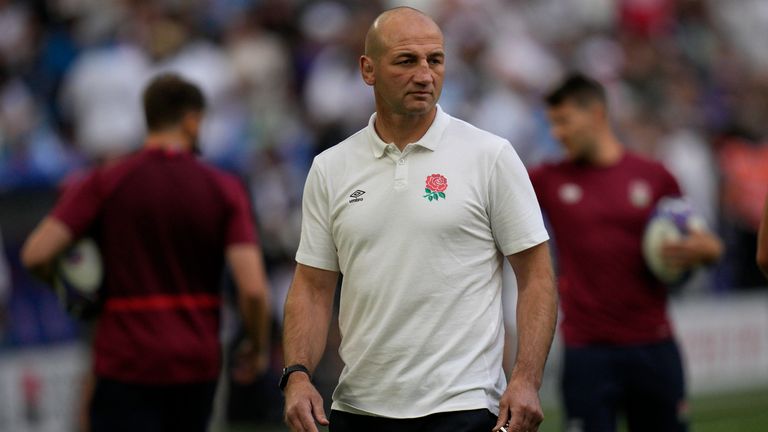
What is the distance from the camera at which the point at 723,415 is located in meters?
12.6

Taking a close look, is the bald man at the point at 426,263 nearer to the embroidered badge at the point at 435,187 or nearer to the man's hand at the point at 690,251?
the embroidered badge at the point at 435,187

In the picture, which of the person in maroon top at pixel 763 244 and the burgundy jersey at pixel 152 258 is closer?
the person in maroon top at pixel 763 244

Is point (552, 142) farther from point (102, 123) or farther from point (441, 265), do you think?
point (441, 265)

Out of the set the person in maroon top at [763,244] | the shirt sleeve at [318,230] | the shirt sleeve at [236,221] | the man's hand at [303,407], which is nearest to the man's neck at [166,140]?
the shirt sleeve at [236,221]

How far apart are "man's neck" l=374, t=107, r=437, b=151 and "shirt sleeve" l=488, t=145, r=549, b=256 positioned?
1.05 feet

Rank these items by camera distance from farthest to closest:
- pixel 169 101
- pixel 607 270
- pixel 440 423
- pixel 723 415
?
pixel 723 415 < pixel 607 270 < pixel 169 101 < pixel 440 423

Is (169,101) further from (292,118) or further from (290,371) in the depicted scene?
(292,118)

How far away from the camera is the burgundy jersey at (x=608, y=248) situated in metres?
8.01

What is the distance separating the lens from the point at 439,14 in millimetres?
15766

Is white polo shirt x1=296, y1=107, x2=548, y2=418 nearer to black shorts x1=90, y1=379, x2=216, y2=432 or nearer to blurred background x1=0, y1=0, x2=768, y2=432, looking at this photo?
black shorts x1=90, y1=379, x2=216, y2=432

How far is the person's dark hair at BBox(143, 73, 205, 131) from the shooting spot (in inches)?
285

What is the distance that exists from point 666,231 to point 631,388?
88cm

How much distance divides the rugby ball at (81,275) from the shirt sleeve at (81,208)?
116mm

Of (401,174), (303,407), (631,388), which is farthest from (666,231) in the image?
(303,407)
